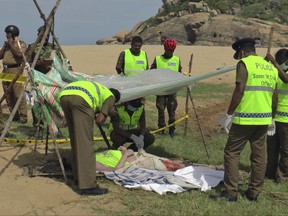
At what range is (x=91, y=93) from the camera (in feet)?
16.4

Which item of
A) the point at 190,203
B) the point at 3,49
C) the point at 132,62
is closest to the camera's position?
the point at 190,203

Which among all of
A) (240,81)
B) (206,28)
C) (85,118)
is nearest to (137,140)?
(85,118)

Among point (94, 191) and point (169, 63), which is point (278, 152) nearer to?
point (94, 191)

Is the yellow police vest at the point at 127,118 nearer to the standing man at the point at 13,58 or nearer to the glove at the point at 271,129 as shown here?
the glove at the point at 271,129

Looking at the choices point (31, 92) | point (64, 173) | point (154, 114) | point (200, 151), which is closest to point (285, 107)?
point (200, 151)

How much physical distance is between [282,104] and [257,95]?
1.00 metres

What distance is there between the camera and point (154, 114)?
1062 cm

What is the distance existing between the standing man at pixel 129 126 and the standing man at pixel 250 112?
69.1 inches

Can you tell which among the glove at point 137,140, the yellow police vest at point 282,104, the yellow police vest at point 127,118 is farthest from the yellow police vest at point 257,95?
the yellow police vest at point 127,118

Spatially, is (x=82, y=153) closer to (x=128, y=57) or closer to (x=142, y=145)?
(x=142, y=145)

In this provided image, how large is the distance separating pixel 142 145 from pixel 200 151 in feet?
4.71

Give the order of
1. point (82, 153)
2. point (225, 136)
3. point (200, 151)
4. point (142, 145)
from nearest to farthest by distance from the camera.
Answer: point (82, 153) → point (142, 145) → point (200, 151) → point (225, 136)

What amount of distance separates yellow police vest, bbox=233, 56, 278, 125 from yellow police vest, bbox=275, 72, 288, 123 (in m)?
0.81

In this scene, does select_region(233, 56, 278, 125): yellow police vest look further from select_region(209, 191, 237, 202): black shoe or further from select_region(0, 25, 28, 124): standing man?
select_region(0, 25, 28, 124): standing man
